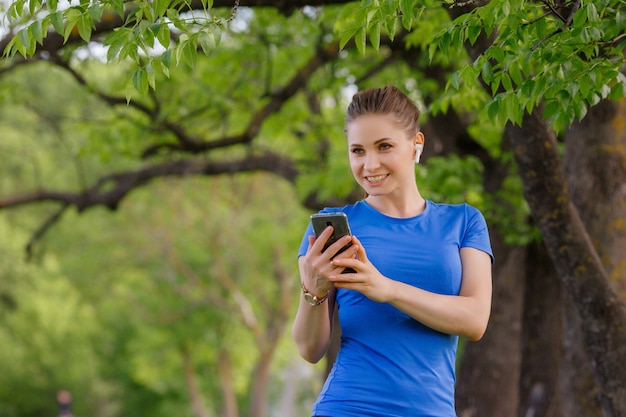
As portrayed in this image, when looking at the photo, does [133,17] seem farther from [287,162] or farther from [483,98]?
[287,162]

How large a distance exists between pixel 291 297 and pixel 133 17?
26.6 m

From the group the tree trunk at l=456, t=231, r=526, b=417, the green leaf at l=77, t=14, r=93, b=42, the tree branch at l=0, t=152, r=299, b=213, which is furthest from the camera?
the tree branch at l=0, t=152, r=299, b=213

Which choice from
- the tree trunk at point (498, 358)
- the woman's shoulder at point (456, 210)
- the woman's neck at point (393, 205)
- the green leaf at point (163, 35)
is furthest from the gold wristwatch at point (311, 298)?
the tree trunk at point (498, 358)

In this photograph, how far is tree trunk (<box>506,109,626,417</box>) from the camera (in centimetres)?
580

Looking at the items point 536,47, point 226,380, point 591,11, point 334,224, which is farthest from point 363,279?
point 226,380

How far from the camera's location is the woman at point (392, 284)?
2.73 metres

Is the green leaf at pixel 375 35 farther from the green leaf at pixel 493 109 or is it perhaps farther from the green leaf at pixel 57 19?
the green leaf at pixel 57 19

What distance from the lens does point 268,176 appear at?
27703 millimetres

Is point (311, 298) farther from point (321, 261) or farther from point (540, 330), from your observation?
point (540, 330)

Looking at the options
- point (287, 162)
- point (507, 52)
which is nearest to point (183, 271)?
point (287, 162)

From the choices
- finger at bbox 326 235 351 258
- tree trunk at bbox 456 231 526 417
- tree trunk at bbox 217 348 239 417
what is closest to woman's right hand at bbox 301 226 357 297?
finger at bbox 326 235 351 258

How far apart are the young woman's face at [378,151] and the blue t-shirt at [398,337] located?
11cm

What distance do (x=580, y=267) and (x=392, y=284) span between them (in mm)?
3424

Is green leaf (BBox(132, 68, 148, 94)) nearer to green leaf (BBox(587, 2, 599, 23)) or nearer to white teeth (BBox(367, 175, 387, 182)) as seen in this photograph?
white teeth (BBox(367, 175, 387, 182))
